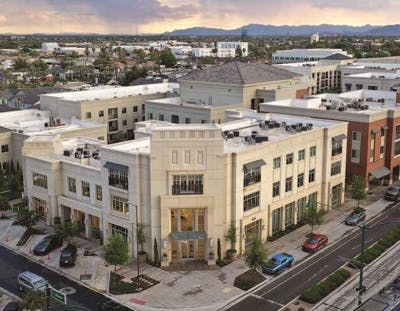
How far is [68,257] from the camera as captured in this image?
57156mm

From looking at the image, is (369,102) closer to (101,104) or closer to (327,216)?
(327,216)

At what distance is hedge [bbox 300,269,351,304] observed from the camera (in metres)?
49.8

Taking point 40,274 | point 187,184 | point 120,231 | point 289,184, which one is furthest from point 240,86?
point 40,274

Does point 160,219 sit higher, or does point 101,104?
point 101,104

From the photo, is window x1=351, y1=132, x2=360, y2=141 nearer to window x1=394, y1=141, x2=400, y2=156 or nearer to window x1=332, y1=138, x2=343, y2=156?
window x1=332, y1=138, x2=343, y2=156

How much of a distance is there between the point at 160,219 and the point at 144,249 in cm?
448

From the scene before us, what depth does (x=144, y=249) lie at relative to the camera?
5875 cm

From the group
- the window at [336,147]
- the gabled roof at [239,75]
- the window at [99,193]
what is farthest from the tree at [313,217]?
the gabled roof at [239,75]

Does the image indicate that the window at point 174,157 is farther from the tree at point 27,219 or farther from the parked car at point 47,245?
the tree at point 27,219

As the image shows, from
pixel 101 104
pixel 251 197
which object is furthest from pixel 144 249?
pixel 101 104

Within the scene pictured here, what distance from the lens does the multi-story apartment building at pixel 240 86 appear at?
3932 inches

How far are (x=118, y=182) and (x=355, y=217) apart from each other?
30664 mm

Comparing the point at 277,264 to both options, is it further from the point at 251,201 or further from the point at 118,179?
the point at 118,179

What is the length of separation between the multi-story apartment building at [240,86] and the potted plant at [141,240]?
155ft
